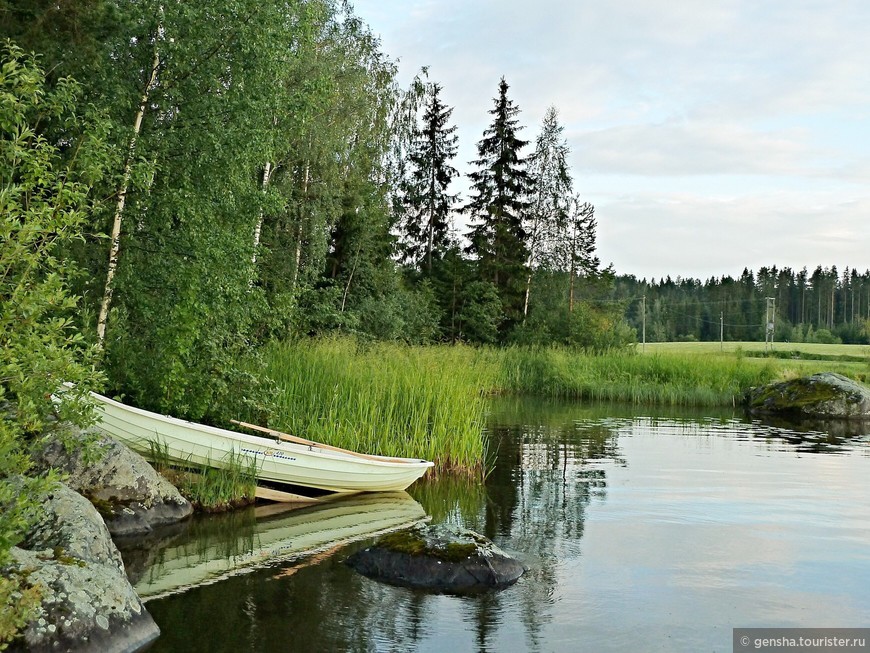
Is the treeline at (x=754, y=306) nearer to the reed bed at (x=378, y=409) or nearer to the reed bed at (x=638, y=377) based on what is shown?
the reed bed at (x=638, y=377)

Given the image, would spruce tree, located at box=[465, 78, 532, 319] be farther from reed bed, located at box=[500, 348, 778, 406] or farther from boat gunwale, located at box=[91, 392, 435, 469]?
boat gunwale, located at box=[91, 392, 435, 469]

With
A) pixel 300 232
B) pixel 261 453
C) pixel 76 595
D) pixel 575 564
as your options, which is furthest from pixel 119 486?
pixel 300 232

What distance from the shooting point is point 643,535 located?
905 cm

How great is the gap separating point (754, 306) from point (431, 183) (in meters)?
68.0

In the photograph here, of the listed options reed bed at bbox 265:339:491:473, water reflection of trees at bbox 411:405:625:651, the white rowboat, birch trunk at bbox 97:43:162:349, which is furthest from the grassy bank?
birch trunk at bbox 97:43:162:349

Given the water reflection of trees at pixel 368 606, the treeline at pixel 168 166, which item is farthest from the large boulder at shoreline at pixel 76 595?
the treeline at pixel 168 166

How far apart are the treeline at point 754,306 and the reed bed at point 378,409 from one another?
83.0 metres

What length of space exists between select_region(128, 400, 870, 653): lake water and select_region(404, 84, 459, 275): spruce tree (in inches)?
1127

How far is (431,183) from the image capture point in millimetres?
41781

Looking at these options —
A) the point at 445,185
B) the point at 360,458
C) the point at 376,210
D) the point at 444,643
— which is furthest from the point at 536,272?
the point at 444,643

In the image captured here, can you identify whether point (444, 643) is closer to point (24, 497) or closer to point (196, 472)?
point (24, 497)

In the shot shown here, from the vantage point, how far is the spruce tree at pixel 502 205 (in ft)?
128

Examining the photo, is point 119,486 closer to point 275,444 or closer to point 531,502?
point 275,444

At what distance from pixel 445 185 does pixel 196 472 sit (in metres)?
33.7
